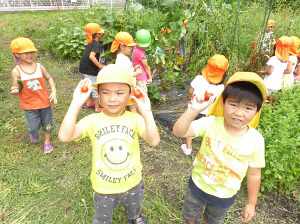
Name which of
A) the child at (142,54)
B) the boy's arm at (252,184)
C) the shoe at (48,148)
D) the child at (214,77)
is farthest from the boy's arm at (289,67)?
the shoe at (48,148)

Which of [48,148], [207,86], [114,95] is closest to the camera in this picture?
[114,95]

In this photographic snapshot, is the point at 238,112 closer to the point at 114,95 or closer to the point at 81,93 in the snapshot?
the point at 114,95

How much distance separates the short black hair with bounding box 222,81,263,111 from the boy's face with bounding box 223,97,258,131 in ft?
0.08

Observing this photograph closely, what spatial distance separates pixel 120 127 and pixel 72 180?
1.48 metres

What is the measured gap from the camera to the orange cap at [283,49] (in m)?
3.83

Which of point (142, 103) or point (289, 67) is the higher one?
point (142, 103)

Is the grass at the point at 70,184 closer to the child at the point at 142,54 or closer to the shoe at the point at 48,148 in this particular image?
the shoe at the point at 48,148

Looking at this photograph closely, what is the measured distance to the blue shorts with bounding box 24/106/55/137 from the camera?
2906mm

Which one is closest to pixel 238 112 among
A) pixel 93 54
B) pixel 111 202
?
pixel 111 202

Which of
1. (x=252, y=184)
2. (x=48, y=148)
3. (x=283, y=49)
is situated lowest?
(x=48, y=148)

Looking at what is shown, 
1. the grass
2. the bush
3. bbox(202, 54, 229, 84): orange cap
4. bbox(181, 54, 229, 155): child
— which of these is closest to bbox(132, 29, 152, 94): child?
the grass

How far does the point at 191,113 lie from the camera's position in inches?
56.4

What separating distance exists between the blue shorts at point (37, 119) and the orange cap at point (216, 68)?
215 centimetres

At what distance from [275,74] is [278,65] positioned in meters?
0.16
